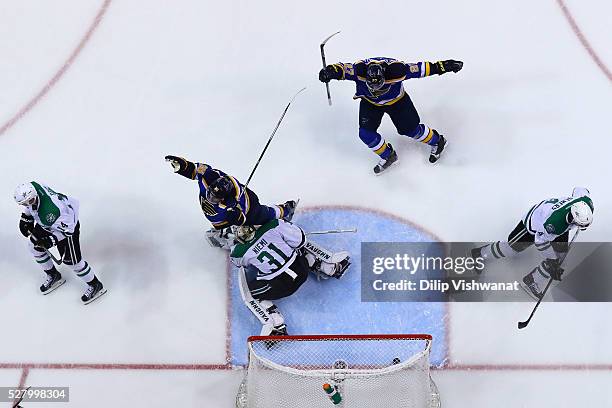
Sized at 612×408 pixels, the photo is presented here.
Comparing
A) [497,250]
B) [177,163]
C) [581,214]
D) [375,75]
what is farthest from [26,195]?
[581,214]

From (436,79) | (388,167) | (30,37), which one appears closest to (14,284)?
(30,37)

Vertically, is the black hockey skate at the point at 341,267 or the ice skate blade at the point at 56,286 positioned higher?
the black hockey skate at the point at 341,267

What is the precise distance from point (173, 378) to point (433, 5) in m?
3.41

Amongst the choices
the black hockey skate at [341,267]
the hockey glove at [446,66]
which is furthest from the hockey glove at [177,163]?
the hockey glove at [446,66]

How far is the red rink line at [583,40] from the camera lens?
21.7ft

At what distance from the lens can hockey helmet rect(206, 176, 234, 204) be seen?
538 cm

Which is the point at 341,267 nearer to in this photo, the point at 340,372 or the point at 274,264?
the point at 274,264

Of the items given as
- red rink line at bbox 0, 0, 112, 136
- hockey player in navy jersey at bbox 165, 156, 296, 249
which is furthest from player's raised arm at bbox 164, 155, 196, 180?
red rink line at bbox 0, 0, 112, 136

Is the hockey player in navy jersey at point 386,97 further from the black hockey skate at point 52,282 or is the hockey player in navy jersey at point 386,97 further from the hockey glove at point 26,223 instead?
the black hockey skate at point 52,282

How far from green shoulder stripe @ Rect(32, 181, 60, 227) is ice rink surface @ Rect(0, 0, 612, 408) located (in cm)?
83

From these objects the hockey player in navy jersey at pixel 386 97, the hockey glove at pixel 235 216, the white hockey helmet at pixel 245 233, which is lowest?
the white hockey helmet at pixel 245 233

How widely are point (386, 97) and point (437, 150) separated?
0.67 meters

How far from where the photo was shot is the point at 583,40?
672 cm

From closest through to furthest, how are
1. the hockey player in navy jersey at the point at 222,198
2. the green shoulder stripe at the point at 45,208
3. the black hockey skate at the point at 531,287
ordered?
the hockey player in navy jersey at the point at 222,198 < the green shoulder stripe at the point at 45,208 < the black hockey skate at the point at 531,287
